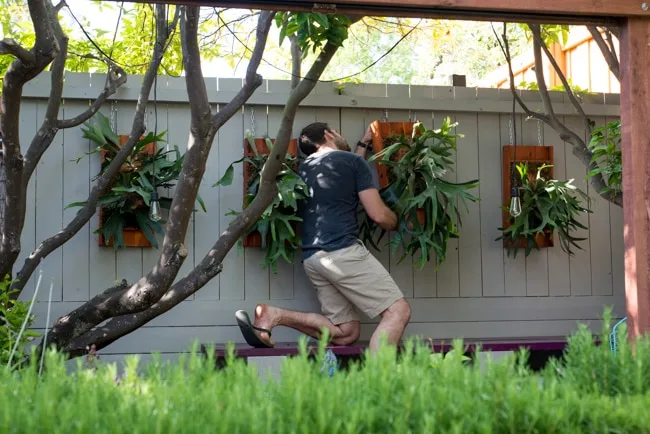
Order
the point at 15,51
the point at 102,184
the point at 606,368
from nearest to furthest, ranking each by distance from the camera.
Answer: the point at 606,368
the point at 15,51
the point at 102,184

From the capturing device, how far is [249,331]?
560 cm

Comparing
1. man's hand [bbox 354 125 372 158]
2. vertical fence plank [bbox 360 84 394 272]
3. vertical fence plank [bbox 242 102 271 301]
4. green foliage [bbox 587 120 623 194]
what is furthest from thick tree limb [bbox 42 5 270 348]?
green foliage [bbox 587 120 623 194]

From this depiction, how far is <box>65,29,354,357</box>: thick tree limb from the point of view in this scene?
4820mm

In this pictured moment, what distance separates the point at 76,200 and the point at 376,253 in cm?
220

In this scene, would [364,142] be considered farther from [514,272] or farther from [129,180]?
[129,180]

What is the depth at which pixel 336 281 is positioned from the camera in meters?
6.04

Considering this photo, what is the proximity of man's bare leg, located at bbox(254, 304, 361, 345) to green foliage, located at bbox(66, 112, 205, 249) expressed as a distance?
3.00ft

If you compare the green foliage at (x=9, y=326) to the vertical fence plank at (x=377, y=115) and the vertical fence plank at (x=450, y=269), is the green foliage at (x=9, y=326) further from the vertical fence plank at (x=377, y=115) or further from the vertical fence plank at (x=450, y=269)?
the vertical fence plank at (x=450, y=269)

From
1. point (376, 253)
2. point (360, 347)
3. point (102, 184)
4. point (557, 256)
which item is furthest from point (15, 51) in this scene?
point (557, 256)

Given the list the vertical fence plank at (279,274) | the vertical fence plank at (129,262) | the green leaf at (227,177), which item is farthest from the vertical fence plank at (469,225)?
the vertical fence plank at (129,262)

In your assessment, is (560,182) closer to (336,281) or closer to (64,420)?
(336,281)

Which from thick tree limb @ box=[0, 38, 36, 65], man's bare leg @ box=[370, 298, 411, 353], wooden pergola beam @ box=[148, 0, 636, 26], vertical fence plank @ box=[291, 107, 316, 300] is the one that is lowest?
man's bare leg @ box=[370, 298, 411, 353]

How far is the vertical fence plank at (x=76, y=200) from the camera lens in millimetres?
6191

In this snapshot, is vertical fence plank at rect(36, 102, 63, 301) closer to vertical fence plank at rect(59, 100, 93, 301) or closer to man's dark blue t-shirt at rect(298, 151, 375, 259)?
vertical fence plank at rect(59, 100, 93, 301)
